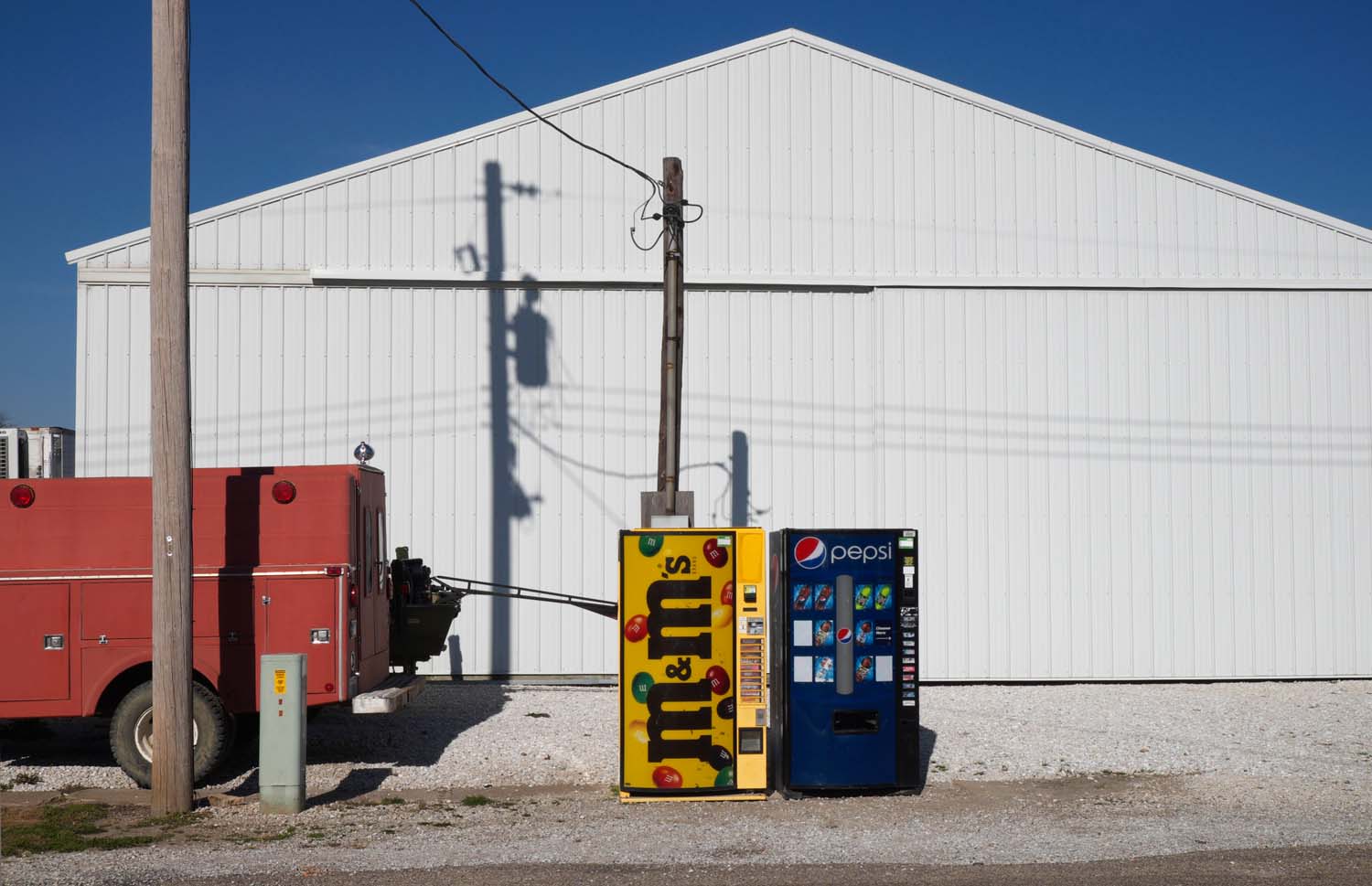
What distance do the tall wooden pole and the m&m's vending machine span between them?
91.1 inches

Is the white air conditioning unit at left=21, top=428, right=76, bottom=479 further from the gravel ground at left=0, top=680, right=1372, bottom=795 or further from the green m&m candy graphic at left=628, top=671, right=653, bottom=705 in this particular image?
the green m&m candy graphic at left=628, top=671, right=653, bottom=705

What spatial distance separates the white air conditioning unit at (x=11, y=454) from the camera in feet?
38.5

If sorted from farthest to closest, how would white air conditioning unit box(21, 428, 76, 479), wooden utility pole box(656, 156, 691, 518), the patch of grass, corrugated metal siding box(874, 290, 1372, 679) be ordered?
1. corrugated metal siding box(874, 290, 1372, 679)
2. wooden utility pole box(656, 156, 691, 518)
3. white air conditioning unit box(21, 428, 76, 479)
4. the patch of grass

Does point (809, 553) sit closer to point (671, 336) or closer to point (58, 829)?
point (671, 336)

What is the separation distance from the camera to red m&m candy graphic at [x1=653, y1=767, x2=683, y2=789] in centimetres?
1024

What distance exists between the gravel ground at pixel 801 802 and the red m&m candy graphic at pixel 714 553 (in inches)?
77.4

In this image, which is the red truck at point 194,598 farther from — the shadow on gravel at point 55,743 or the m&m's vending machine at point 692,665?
the m&m's vending machine at point 692,665

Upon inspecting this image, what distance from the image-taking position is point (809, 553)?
1052cm

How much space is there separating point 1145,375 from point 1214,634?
11.8 feet

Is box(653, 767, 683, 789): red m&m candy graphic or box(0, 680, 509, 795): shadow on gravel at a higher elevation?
box(653, 767, 683, 789): red m&m candy graphic

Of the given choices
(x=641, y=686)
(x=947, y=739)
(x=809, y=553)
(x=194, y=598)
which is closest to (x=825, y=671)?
(x=809, y=553)

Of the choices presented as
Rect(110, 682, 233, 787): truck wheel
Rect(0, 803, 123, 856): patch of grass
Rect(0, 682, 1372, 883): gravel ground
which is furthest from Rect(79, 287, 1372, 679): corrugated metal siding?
Rect(0, 803, 123, 856): patch of grass

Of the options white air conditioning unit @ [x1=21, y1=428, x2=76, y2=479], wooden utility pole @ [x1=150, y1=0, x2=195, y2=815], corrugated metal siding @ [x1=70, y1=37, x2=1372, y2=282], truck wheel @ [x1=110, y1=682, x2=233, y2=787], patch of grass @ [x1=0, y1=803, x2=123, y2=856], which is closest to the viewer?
patch of grass @ [x1=0, y1=803, x2=123, y2=856]

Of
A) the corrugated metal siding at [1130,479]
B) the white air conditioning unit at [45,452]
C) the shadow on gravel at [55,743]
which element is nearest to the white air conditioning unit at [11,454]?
the white air conditioning unit at [45,452]
